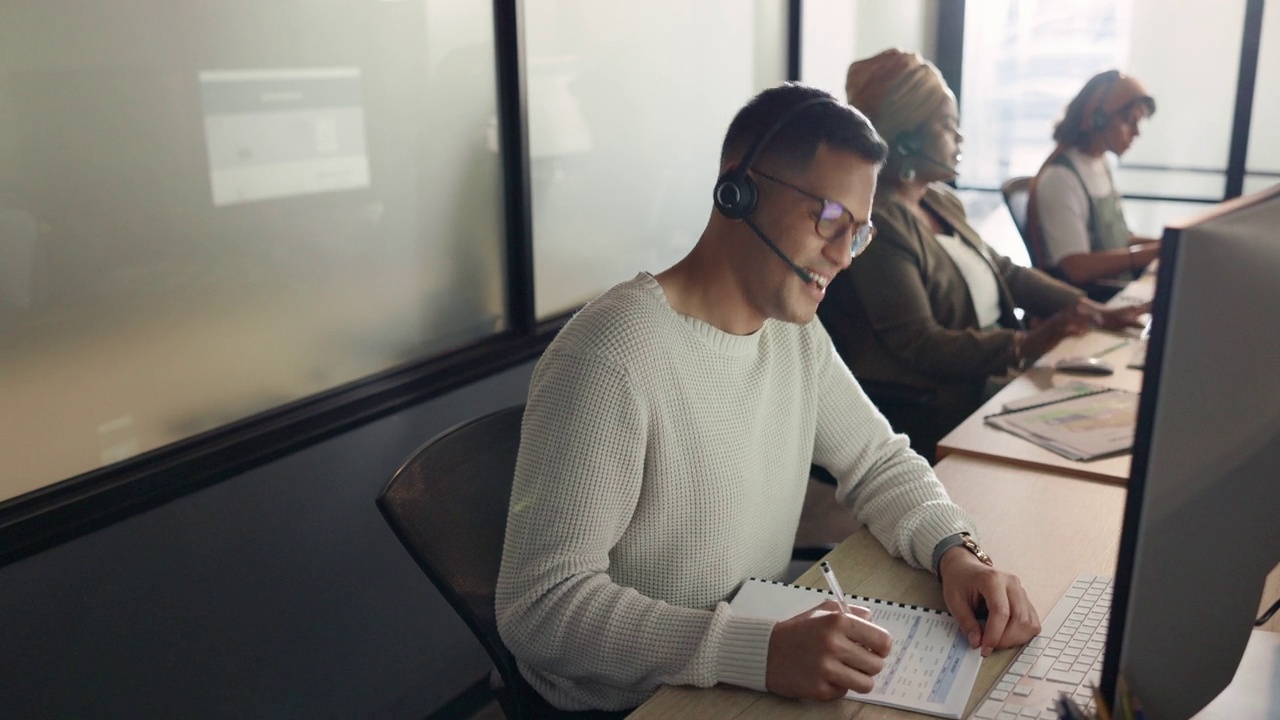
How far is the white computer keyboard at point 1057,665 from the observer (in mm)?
1068

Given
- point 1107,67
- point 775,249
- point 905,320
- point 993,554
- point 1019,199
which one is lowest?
point 993,554

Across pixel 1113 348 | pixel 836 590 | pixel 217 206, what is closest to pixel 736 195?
pixel 836 590

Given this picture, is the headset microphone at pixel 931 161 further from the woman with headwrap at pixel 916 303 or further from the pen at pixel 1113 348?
the pen at pixel 1113 348

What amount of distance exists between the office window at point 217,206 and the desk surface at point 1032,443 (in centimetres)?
112

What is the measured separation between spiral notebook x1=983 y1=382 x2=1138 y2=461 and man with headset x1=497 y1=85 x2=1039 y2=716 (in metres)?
0.47

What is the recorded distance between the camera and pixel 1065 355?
8.18 feet

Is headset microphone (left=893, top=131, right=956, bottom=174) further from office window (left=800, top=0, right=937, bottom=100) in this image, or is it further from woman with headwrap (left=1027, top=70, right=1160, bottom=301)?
woman with headwrap (left=1027, top=70, right=1160, bottom=301)

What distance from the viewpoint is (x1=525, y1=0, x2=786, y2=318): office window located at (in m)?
2.62

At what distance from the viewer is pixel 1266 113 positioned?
427cm

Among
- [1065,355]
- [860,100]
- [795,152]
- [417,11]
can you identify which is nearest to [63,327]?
[417,11]

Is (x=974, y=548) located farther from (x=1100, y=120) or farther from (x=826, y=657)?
(x=1100, y=120)

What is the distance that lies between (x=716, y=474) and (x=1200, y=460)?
669 mm

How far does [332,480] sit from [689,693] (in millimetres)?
1171

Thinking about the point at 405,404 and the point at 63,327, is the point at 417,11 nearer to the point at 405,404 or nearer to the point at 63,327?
the point at 405,404
